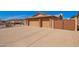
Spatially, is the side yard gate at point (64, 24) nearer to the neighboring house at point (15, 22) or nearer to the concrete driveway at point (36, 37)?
the concrete driveway at point (36, 37)

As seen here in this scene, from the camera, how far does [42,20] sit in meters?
1.63

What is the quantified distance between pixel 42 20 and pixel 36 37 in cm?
23

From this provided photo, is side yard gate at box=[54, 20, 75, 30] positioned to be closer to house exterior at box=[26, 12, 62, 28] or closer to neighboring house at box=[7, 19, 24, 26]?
house exterior at box=[26, 12, 62, 28]

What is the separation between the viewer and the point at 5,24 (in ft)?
5.16

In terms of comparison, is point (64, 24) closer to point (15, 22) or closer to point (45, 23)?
point (45, 23)

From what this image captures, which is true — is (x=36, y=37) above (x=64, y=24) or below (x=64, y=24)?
below

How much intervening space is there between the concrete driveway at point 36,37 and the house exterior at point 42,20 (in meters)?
0.05

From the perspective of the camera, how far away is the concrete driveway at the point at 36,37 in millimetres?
1517

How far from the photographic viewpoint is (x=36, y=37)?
157cm

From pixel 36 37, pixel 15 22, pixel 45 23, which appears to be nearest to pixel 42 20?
pixel 45 23
